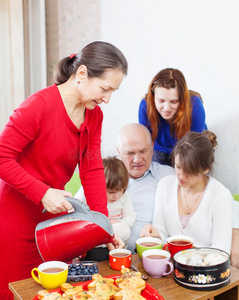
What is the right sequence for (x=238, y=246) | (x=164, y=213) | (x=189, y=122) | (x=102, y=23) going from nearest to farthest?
1. (x=238, y=246)
2. (x=164, y=213)
3. (x=189, y=122)
4. (x=102, y=23)

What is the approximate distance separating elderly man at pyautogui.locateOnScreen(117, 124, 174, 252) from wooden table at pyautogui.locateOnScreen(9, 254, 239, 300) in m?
0.75

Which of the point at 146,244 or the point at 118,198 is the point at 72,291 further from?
the point at 118,198

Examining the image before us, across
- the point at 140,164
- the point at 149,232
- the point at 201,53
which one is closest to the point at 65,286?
the point at 149,232

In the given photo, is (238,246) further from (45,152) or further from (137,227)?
(45,152)

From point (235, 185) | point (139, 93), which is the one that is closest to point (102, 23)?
point (139, 93)

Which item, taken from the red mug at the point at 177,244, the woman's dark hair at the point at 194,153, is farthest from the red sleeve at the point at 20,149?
the woman's dark hair at the point at 194,153

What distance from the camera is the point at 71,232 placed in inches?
41.0

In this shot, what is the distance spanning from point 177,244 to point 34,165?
1.70ft

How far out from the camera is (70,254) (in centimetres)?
108

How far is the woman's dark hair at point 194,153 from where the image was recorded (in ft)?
5.00

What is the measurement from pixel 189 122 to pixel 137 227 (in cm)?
57

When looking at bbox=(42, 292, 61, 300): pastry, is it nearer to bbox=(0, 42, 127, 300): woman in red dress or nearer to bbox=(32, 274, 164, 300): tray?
bbox=(32, 274, 164, 300): tray

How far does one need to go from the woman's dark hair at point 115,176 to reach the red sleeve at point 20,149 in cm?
55

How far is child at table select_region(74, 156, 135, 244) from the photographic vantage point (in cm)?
160
